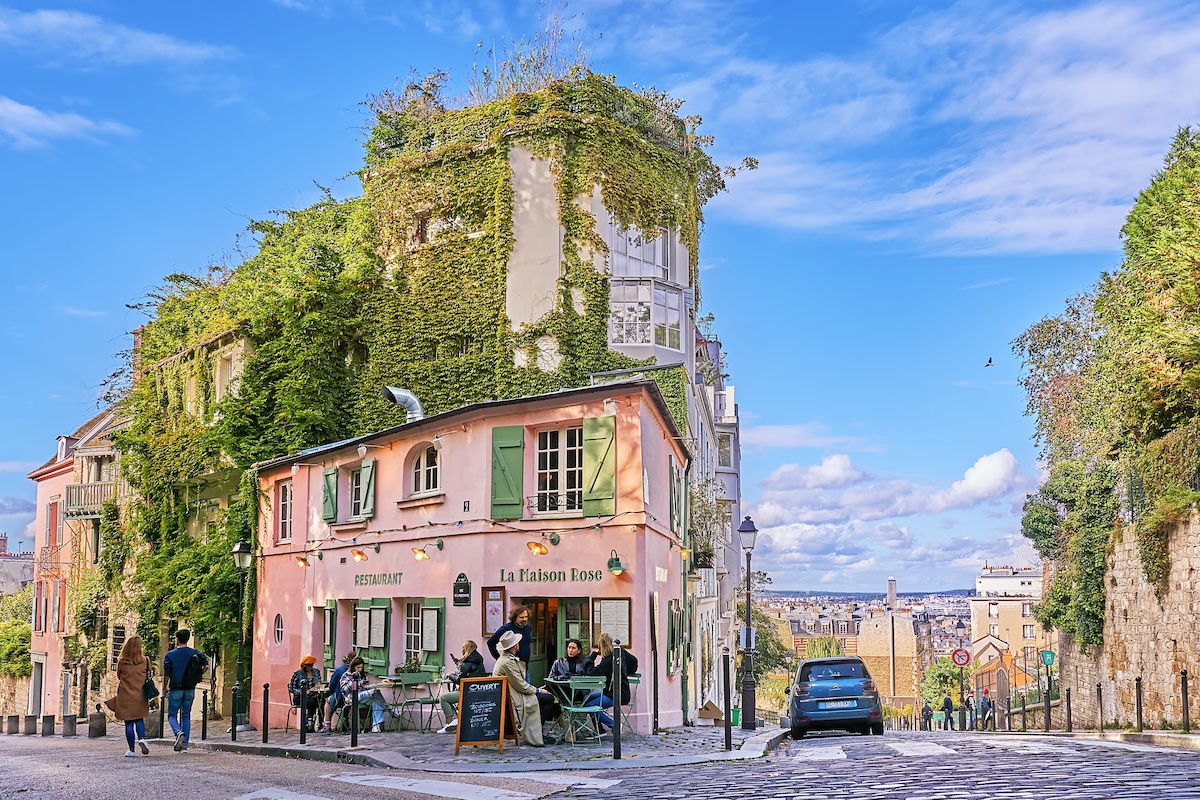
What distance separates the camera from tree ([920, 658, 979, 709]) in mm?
90950

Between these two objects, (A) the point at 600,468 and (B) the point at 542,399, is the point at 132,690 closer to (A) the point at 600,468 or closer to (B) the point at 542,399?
(B) the point at 542,399

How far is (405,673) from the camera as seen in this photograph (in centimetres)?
1958

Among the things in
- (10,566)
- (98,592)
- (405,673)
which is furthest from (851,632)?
(405,673)

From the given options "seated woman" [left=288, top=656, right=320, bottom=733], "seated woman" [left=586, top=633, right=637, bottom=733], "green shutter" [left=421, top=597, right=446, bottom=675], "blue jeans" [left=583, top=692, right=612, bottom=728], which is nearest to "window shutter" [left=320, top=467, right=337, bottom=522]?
"seated woman" [left=288, top=656, right=320, bottom=733]

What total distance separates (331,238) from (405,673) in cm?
1791

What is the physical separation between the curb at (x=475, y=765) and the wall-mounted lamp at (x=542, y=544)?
165 inches

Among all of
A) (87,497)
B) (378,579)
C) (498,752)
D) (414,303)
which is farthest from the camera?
(87,497)

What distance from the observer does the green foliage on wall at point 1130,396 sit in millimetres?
23453

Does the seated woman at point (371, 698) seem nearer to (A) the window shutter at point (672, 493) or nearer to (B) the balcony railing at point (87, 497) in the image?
(A) the window shutter at point (672, 493)

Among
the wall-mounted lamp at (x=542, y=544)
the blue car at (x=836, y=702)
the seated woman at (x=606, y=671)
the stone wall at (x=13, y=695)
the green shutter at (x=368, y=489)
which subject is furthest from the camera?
the stone wall at (x=13, y=695)

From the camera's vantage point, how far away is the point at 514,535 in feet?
62.2

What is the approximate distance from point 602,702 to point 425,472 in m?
6.60

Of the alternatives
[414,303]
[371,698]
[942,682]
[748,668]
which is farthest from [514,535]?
[942,682]

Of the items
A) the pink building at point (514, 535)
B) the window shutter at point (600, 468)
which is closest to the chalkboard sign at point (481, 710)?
the pink building at point (514, 535)
